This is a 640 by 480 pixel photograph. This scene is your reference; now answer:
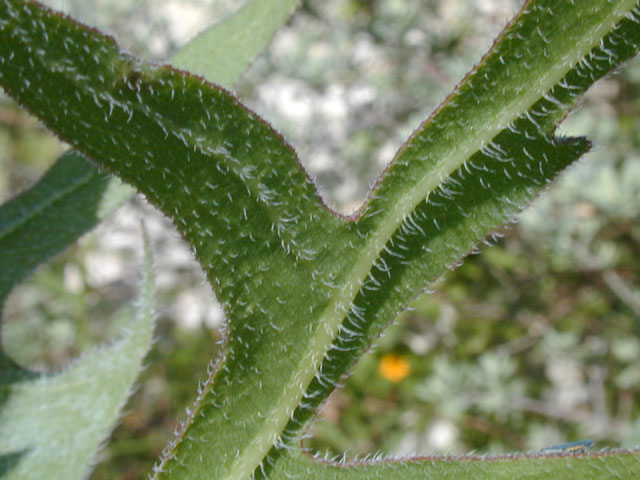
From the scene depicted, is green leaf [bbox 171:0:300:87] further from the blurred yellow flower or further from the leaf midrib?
the blurred yellow flower

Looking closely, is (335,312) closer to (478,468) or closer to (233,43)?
(478,468)

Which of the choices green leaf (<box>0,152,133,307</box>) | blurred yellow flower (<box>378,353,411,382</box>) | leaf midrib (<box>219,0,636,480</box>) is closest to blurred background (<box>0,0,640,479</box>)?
blurred yellow flower (<box>378,353,411,382</box>)

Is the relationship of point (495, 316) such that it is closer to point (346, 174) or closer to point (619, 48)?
point (346, 174)

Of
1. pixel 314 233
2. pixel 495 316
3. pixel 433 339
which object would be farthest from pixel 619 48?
pixel 433 339

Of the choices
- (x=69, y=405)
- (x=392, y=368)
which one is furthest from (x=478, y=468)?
(x=392, y=368)

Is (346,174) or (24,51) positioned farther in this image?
(346,174)

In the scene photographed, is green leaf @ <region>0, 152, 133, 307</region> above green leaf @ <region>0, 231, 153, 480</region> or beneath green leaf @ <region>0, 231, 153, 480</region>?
above
